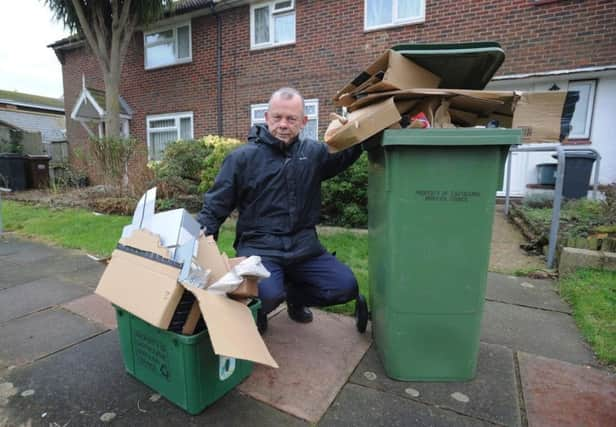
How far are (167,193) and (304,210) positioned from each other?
513 centimetres

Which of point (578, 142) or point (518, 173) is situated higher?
point (578, 142)

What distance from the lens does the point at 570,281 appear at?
9.69 feet

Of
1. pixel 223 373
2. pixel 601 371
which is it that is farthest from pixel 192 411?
pixel 601 371

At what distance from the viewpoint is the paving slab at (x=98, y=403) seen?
1491mm

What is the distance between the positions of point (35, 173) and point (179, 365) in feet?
34.6

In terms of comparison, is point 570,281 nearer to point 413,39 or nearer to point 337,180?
point 337,180

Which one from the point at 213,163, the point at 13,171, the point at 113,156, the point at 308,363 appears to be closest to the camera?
the point at 308,363

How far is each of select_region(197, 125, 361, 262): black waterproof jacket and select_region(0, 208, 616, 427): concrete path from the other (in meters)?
0.61

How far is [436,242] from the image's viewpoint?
5.35 feet

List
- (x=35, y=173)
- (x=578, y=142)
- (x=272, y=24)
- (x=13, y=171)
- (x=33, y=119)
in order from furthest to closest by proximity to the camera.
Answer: (x=33, y=119)
(x=35, y=173)
(x=13, y=171)
(x=272, y=24)
(x=578, y=142)

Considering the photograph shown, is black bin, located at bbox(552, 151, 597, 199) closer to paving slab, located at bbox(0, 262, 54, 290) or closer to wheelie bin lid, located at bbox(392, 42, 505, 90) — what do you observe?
wheelie bin lid, located at bbox(392, 42, 505, 90)

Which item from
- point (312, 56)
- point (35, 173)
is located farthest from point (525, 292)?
point (35, 173)

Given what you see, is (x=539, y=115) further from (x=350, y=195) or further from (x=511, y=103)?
(x=350, y=195)

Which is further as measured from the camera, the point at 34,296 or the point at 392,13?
the point at 392,13
